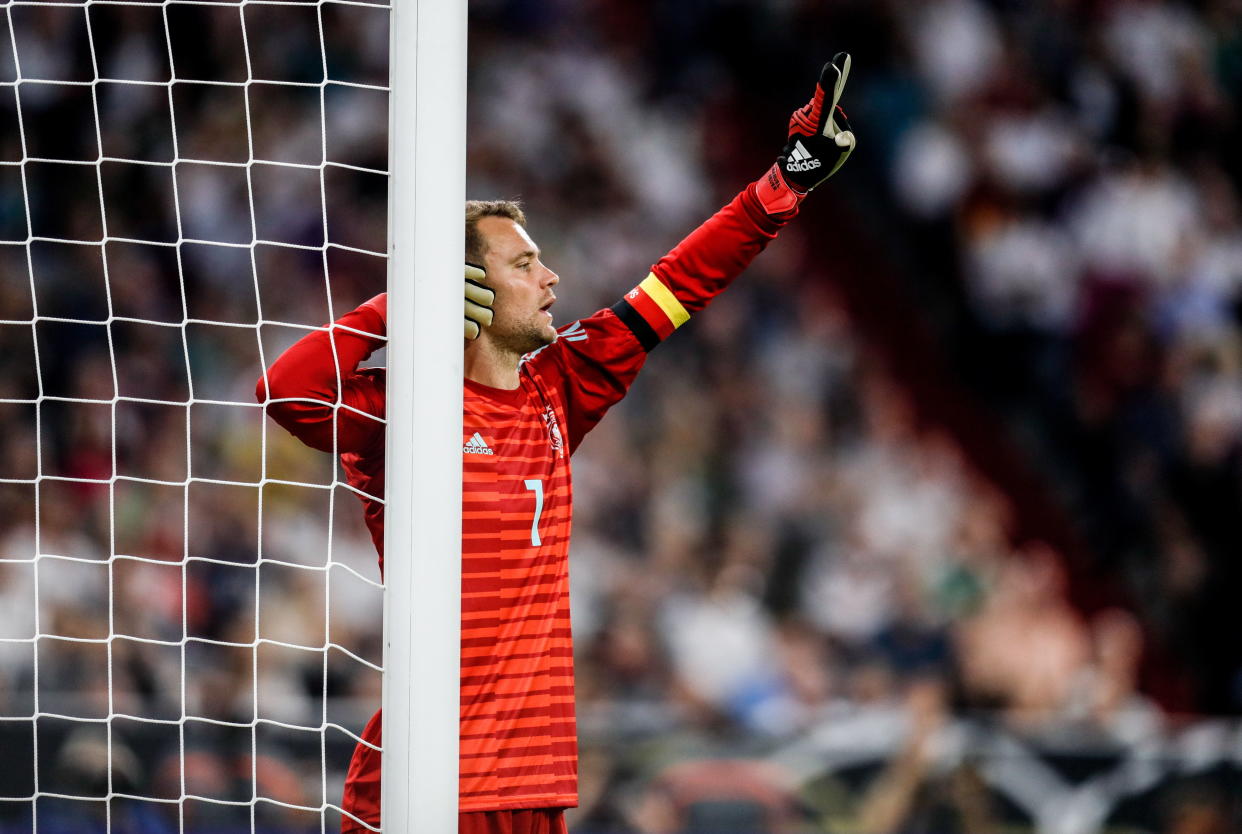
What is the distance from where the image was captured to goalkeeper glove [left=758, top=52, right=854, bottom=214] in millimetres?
3430

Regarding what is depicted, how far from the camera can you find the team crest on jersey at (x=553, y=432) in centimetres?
353

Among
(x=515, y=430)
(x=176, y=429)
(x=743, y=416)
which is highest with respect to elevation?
(x=743, y=416)

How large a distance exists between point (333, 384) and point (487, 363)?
1.31ft

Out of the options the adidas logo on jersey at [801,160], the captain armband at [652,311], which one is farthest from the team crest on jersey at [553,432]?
the adidas logo on jersey at [801,160]

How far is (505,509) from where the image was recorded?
3359mm

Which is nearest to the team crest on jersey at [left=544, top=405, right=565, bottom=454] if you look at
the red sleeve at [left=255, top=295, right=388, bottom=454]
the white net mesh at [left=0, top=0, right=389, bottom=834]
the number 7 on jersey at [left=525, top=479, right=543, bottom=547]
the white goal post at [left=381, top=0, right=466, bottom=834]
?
the number 7 on jersey at [left=525, top=479, right=543, bottom=547]

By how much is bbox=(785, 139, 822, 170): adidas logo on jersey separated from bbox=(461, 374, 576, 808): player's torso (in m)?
0.77

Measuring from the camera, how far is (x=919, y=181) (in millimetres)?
9469

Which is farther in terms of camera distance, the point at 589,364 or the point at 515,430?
the point at 589,364

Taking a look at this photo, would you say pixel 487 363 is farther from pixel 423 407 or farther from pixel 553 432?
pixel 423 407

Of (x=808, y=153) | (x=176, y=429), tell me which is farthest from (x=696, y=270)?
(x=176, y=429)

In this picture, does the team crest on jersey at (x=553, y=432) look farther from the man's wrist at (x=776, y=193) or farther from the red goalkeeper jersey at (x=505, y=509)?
the man's wrist at (x=776, y=193)

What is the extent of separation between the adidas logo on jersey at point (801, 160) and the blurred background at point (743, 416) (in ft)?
11.7

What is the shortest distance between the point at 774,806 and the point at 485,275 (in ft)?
13.0
